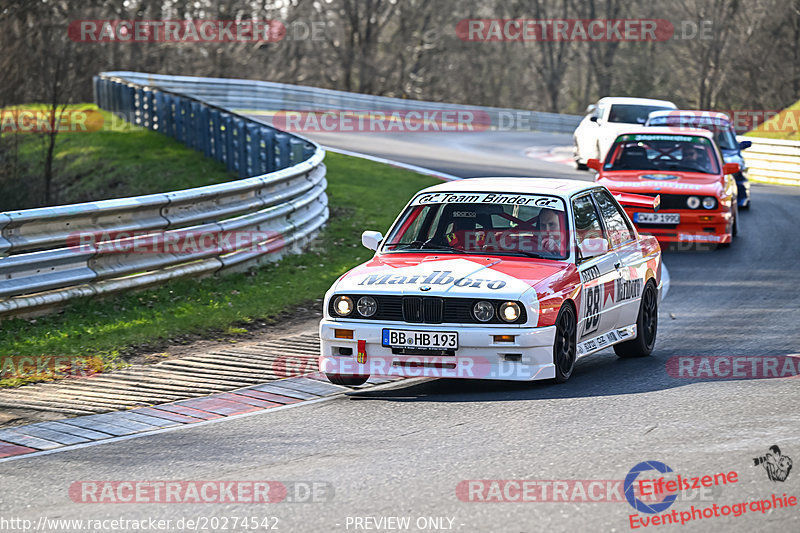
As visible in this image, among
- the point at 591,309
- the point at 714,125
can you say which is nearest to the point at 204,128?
the point at 714,125

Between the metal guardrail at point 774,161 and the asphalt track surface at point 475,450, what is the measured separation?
18970mm

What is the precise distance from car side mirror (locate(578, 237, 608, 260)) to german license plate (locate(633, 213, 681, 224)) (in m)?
6.77

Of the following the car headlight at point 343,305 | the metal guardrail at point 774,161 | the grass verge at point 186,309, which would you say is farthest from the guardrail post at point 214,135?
the car headlight at point 343,305

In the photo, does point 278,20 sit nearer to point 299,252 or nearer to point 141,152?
point 141,152

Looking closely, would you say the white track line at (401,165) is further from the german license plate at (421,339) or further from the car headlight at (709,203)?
the german license plate at (421,339)

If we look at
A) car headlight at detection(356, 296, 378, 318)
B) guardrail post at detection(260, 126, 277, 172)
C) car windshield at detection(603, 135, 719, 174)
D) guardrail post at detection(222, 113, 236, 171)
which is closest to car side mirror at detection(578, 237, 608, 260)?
car headlight at detection(356, 296, 378, 318)

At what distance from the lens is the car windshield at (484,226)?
29.7 ft

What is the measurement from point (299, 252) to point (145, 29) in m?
36.2

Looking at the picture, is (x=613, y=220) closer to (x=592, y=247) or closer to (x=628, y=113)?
(x=592, y=247)

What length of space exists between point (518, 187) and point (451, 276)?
1.42 metres

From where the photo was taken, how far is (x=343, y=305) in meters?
8.41

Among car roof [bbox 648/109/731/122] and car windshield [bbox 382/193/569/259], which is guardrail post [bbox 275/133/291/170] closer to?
car roof [bbox 648/109/731/122]

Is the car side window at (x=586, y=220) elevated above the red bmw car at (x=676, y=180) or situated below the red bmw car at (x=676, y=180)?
above

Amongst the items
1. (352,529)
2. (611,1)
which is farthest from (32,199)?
(611,1)
